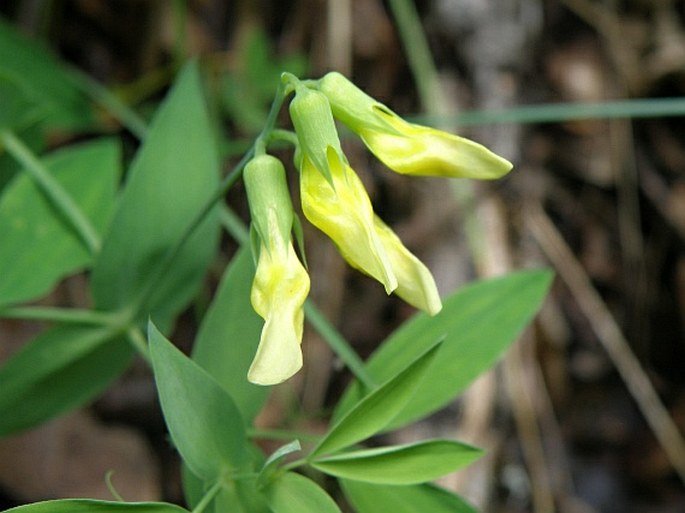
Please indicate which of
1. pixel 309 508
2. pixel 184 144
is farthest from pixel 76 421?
pixel 309 508

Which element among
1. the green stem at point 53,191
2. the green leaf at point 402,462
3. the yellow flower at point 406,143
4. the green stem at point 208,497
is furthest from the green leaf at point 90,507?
the green stem at point 53,191

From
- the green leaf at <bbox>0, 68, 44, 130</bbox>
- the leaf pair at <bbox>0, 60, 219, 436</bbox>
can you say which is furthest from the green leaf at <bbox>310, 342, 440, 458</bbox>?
the green leaf at <bbox>0, 68, 44, 130</bbox>

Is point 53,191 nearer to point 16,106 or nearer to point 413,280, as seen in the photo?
point 16,106

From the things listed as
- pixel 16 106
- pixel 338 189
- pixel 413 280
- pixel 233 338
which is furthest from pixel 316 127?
pixel 16 106

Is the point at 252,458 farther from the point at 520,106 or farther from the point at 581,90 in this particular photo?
the point at 581,90

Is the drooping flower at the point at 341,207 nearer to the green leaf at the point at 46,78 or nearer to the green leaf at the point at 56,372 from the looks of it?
the green leaf at the point at 56,372

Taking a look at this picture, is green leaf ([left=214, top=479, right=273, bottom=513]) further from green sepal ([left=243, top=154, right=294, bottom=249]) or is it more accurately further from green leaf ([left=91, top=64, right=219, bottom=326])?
green leaf ([left=91, top=64, right=219, bottom=326])
